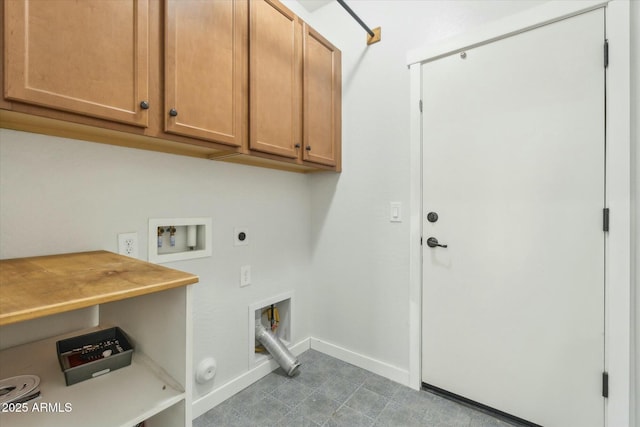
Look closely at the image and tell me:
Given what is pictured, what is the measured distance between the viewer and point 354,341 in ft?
6.81

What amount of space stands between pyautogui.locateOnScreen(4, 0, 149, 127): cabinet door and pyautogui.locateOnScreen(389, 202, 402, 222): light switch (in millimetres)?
1455

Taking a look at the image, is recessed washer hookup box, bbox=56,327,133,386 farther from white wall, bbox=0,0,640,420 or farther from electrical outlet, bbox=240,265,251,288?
electrical outlet, bbox=240,265,251,288

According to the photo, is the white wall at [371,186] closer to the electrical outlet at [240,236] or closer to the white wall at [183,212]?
the white wall at [183,212]

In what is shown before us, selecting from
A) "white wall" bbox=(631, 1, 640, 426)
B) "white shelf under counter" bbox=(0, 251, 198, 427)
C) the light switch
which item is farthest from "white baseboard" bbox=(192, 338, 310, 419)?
"white wall" bbox=(631, 1, 640, 426)

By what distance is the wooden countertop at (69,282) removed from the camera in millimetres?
562

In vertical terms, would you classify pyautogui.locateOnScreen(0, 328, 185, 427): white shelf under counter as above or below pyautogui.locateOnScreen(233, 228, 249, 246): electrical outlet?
below

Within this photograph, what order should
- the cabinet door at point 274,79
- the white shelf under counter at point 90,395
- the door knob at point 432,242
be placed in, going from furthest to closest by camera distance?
the door knob at point 432,242 → the cabinet door at point 274,79 → the white shelf under counter at point 90,395

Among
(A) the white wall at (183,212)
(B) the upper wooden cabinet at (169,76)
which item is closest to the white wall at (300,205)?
(A) the white wall at (183,212)

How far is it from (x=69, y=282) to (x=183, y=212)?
2.56 ft

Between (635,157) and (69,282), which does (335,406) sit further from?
(635,157)

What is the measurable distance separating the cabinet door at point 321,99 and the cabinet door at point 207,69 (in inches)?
19.8

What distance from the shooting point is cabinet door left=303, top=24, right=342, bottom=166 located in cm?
182

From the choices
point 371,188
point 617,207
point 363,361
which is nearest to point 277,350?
point 363,361

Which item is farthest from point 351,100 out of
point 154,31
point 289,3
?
point 154,31
